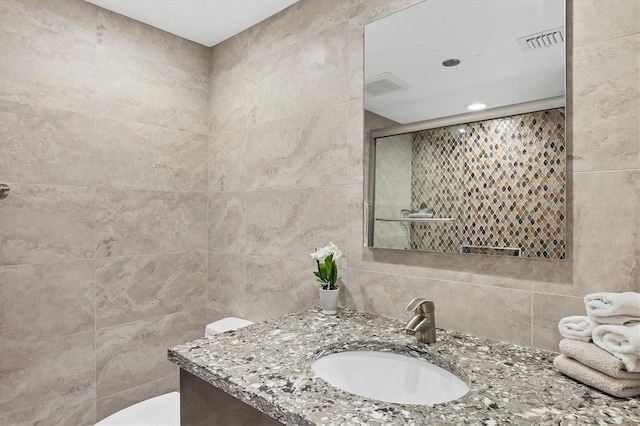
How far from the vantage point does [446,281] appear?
4.50 ft

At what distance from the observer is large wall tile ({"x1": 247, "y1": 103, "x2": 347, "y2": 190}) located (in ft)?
5.60

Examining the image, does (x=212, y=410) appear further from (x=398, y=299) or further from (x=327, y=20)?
(x=327, y=20)

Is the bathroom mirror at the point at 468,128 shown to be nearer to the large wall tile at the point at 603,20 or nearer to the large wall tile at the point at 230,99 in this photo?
the large wall tile at the point at 603,20

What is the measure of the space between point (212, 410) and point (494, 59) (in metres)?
1.41

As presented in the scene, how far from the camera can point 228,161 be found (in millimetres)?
2266

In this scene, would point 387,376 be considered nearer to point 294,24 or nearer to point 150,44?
point 294,24


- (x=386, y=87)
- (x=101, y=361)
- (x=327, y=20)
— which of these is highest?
(x=327, y=20)

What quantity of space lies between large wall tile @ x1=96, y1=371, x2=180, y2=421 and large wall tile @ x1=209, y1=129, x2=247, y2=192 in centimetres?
116

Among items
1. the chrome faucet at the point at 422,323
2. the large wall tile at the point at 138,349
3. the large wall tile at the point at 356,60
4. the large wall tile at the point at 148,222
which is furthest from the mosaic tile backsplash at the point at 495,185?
the large wall tile at the point at 138,349

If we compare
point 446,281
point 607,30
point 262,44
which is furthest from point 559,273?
point 262,44

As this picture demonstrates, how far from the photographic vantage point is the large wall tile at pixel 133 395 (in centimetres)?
196

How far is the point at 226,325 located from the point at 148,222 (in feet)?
2.35

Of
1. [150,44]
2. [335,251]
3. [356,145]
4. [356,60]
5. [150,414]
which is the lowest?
[150,414]

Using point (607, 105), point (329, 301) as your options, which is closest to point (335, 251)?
point (329, 301)
